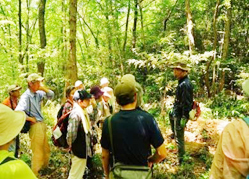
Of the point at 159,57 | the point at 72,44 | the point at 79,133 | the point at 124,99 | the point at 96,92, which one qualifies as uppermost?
the point at 72,44

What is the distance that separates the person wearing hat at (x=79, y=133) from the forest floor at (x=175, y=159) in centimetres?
90

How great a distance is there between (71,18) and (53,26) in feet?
39.6

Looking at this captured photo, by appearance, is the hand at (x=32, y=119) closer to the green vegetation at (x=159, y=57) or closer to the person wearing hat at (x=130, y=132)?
the green vegetation at (x=159, y=57)

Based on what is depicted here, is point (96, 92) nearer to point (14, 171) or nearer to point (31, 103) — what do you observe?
point (31, 103)

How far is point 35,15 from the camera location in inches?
676

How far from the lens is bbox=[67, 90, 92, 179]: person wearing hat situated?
14.3 feet

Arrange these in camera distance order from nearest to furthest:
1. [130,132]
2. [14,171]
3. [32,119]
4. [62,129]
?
[14,171] → [130,132] → [62,129] → [32,119]

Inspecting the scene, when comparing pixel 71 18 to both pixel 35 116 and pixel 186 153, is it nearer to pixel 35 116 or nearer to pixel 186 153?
pixel 35 116

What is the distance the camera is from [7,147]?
2012 mm

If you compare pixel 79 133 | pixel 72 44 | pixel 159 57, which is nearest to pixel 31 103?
pixel 79 133

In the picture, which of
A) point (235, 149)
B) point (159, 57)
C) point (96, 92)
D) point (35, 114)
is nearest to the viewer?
point (235, 149)

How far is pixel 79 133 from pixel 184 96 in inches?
95.3

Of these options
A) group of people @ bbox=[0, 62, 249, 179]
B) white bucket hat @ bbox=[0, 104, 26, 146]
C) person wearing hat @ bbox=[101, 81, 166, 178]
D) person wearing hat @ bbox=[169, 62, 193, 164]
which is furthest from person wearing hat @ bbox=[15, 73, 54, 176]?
white bucket hat @ bbox=[0, 104, 26, 146]

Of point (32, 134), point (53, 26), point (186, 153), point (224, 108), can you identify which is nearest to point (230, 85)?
point (224, 108)
